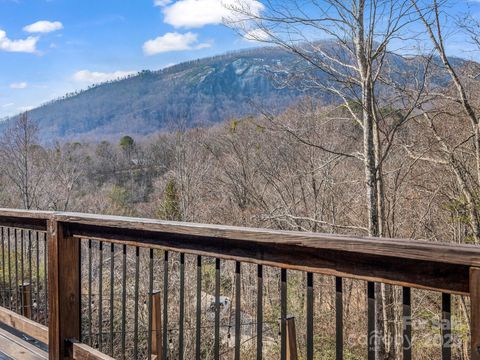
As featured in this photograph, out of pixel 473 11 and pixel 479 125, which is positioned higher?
pixel 473 11

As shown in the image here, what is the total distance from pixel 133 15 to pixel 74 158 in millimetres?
13327

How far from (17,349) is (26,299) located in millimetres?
903

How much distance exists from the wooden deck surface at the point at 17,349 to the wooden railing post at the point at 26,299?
336mm

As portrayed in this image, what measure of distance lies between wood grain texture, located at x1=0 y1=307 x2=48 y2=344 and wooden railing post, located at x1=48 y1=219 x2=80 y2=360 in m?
0.20

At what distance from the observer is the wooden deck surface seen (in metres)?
2.51

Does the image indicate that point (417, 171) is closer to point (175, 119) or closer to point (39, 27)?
point (175, 119)

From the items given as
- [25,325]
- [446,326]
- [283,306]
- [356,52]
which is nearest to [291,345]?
[283,306]

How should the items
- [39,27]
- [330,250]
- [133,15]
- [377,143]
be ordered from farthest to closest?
[39,27] < [133,15] < [377,143] < [330,250]

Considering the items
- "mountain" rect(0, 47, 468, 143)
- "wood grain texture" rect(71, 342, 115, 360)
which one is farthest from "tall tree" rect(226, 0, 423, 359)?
"mountain" rect(0, 47, 468, 143)

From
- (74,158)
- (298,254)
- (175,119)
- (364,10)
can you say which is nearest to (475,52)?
(364,10)

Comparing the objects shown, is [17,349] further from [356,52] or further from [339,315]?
[356,52]

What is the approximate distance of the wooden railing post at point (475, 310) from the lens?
3.27 ft

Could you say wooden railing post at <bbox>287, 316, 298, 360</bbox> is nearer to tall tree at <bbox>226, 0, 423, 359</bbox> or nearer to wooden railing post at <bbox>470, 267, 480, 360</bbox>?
wooden railing post at <bbox>470, 267, 480, 360</bbox>

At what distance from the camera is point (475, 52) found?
716 cm
